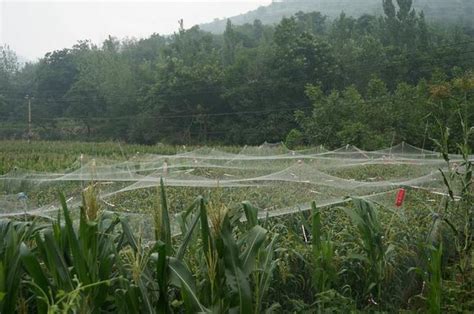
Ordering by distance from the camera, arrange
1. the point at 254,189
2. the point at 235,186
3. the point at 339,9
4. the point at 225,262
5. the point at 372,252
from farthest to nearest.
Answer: the point at 339,9 < the point at 254,189 < the point at 235,186 < the point at 372,252 < the point at 225,262

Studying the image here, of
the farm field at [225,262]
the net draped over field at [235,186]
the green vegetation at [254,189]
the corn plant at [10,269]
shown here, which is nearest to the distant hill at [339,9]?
the green vegetation at [254,189]

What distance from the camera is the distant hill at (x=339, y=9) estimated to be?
84.5 m

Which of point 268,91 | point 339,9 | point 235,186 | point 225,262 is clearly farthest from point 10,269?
point 339,9

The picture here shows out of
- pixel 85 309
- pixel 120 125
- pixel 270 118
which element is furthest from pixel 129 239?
pixel 120 125

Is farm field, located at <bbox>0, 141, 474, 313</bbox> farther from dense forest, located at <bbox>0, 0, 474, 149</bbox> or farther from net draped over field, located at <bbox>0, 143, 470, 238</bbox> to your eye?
dense forest, located at <bbox>0, 0, 474, 149</bbox>

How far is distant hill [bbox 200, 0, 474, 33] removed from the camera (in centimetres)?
8450

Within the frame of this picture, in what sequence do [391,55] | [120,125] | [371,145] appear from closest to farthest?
[371,145]
[391,55]
[120,125]

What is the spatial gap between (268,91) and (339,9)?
271 feet

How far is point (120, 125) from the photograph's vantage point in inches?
1497

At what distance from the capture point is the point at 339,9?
10862cm

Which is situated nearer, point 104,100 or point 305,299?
point 305,299

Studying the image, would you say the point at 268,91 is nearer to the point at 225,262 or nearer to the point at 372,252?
the point at 372,252

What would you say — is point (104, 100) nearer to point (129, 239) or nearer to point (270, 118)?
point (270, 118)

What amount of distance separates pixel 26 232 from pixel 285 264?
163 cm
